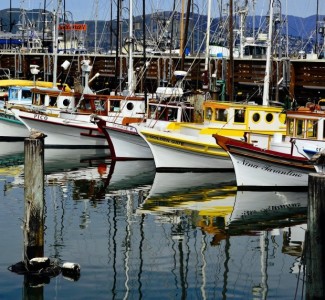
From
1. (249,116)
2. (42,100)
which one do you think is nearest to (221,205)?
(249,116)

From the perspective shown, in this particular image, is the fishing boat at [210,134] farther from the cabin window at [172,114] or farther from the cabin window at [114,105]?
the cabin window at [114,105]

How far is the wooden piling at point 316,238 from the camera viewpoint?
13.3 meters

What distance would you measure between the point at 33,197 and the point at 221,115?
16768mm

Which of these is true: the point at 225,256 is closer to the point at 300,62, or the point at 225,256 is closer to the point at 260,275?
the point at 260,275

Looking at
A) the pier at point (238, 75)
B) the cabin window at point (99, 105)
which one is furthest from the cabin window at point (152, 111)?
the cabin window at point (99, 105)

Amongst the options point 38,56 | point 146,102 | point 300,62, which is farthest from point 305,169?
point 38,56

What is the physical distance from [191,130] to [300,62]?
41.8ft

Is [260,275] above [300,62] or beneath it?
beneath

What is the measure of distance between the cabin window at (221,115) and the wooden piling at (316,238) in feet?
63.3

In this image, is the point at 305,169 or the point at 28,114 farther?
the point at 28,114

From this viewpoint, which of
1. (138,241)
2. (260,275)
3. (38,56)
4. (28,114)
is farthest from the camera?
(38,56)

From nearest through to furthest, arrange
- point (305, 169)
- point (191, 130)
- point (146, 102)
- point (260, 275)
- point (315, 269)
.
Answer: point (315, 269)
point (260, 275)
point (305, 169)
point (191, 130)
point (146, 102)

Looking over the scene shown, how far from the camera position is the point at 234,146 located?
28172 millimetres

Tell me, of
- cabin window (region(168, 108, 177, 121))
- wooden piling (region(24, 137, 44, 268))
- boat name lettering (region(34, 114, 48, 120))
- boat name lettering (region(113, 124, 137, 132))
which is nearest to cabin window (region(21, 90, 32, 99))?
boat name lettering (region(34, 114, 48, 120))
